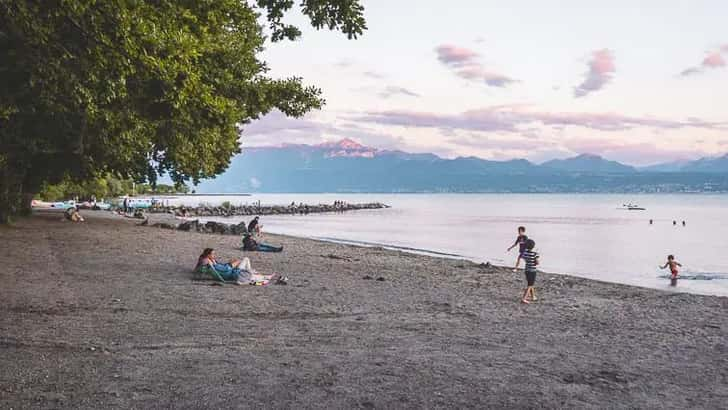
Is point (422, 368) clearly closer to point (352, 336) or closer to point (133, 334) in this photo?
point (352, 336)

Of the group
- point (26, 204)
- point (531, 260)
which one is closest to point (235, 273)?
point (531, 260)

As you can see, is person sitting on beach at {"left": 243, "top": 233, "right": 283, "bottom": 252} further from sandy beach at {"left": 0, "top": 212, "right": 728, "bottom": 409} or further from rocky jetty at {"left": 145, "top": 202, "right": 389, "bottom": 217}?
rocky jetty at {"left": 145, "top": 202, "right": 389, "bottom": 217}

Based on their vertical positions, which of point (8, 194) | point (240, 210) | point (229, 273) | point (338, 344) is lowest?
point (338, 344)

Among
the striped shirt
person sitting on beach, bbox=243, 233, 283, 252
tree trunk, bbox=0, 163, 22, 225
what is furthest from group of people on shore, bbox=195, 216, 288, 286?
tree trunk, bbox=0, 163, 22, 225

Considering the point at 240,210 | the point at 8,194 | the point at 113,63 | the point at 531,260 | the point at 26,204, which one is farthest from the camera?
the point at 240,210

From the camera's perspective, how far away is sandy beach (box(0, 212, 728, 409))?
730 centimetres

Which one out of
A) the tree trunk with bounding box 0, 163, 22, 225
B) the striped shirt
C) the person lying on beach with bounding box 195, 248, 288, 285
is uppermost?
the tree trunk with bounding box 0, 163, 22, 225

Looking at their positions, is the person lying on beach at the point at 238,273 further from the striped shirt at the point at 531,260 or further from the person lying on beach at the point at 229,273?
the striped shirt at the point at 531,260

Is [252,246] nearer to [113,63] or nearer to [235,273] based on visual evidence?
[235,273]

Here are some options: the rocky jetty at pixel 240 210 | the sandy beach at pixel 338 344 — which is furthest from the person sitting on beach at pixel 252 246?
the rocky jetty at pixel 240 210

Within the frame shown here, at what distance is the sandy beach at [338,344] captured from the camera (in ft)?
23.9

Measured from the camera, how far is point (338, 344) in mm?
9961

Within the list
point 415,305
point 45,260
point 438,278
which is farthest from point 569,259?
point 45,260

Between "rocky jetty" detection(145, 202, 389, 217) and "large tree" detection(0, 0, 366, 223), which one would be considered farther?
"rocky jetty" detection(145, 202, 389, 217)
